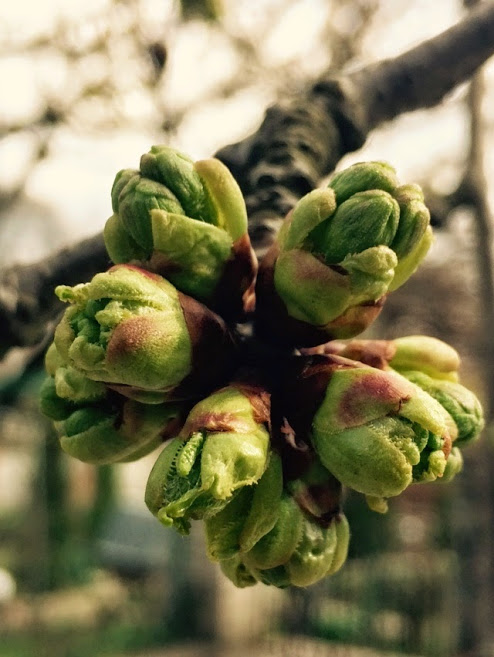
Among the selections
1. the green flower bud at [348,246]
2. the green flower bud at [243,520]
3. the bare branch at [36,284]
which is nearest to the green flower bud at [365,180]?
the green flower bud at [348,246]

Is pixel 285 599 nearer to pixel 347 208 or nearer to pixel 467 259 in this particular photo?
pixel 467 259

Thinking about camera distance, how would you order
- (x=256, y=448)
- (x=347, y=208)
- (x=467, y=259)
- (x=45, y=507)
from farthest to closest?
(x=45, y=507) < (x=467, y=259) < (x=347, y=208) < (x=256, y=448)

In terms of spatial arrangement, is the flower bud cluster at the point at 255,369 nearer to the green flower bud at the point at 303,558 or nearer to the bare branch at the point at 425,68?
the green flower bud at the point at 303,558

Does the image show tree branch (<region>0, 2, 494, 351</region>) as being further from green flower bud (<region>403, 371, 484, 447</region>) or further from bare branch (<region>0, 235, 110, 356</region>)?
green flower bud (<region>403, 371, 484, 447</region>)

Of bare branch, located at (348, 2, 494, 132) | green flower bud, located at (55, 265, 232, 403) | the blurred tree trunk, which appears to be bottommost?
the blurred tree trunk

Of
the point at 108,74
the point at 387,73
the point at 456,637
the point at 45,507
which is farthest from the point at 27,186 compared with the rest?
the point at 45,507

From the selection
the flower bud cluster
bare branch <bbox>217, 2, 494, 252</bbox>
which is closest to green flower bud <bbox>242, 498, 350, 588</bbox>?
the flower bud cluster

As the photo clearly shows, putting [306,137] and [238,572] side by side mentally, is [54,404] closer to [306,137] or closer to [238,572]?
[238,572]

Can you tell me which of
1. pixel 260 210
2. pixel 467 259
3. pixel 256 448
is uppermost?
pixel 260 210

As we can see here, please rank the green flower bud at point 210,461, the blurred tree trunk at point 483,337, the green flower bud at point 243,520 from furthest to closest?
the blurred tree trunk at point 483,337 < the green flower bud at point 243,520 < the green flower bud at point 210,461
